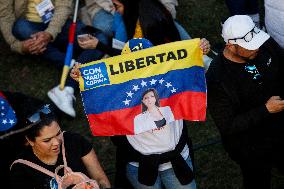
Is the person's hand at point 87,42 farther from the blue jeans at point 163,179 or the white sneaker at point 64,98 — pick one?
the blue jeans at point 163,179

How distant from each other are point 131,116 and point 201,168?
1643 millimetres

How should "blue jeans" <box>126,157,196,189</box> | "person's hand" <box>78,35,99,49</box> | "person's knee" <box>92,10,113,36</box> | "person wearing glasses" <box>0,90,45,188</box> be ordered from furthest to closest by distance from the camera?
"person's knee" <box>92,10,113,36</box>
"person's hand" <box>78,35,99,49</box>
"blue jeans" <box>126,157,196,189</box>
"person wearing glasses" <box>0,90,45,188</box>

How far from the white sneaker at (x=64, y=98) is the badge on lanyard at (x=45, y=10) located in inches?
38.3

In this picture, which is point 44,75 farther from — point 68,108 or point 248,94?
point 248,94

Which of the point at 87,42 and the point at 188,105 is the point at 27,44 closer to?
the point at 87,42

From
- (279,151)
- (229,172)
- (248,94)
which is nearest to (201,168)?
(229,172)

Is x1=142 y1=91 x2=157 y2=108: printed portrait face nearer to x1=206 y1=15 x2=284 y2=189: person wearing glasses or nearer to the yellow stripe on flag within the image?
the yellow stripe on flag

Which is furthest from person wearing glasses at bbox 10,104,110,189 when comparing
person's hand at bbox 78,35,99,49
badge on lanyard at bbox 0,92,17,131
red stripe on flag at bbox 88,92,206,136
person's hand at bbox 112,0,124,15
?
person's hand at bbox 112,0,124,15

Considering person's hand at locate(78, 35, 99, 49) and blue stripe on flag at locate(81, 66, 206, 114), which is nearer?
blue stripe on flag at locate(81, 66, 206, 114)

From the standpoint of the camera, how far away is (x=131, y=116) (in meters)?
3.62

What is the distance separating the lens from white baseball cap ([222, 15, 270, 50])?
3447mm

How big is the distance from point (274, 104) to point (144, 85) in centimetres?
97

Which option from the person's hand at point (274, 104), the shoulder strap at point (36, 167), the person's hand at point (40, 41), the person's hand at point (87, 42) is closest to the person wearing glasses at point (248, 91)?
the person's hand at point (274, 104)

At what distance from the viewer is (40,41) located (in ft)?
19.8
